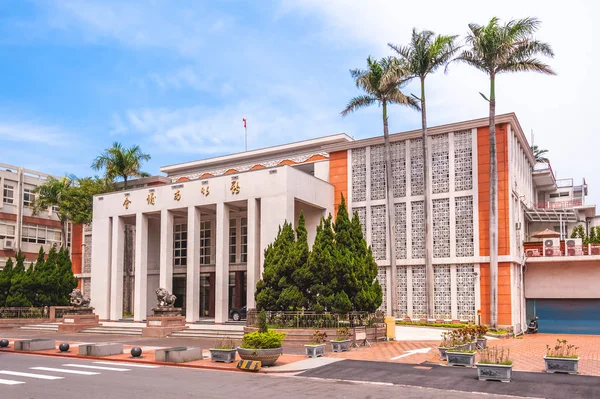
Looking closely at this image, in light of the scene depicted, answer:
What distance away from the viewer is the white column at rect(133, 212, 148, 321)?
122 feet

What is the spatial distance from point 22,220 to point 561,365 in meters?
55.0

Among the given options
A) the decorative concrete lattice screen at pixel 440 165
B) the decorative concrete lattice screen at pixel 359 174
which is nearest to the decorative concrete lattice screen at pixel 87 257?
the decorative concrete lattice screen at pixel 359 174

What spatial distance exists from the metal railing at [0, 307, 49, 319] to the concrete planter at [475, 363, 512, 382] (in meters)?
32.4

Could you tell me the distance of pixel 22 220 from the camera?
59.1m

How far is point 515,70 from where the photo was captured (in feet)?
104

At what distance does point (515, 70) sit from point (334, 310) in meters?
16.5

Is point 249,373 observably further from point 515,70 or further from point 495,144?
point 515,70

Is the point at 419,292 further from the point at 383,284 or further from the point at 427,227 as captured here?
the point at 427,227

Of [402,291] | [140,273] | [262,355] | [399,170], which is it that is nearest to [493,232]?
[402,291]

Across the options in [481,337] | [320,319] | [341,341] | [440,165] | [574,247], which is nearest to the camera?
[341,341]

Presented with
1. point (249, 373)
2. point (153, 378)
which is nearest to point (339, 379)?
point (249, 373)

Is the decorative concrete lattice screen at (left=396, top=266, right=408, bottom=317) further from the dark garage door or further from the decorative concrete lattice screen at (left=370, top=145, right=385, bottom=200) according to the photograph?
the dark garage door

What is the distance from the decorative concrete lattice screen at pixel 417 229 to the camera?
34.8 meters

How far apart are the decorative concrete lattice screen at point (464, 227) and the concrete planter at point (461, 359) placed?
15.1 meters
